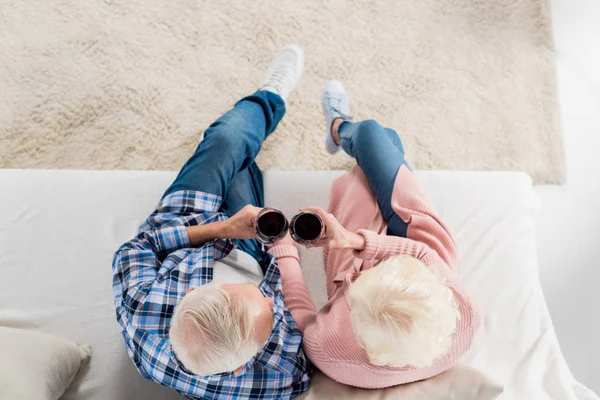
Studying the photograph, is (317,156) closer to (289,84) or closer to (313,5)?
(289,84)

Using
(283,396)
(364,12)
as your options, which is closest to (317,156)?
(364,12)

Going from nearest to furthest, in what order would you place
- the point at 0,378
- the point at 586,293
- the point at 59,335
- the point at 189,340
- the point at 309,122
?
the point at 189,340 < the point at 0,378 < the point at 59,335 < the point at 586,293 < the point at 309,122

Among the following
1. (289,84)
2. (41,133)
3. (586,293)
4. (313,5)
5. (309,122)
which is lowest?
(586,293)

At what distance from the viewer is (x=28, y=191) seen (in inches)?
51.3

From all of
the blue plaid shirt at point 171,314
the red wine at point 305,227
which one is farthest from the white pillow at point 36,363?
the red wine at point 305,227

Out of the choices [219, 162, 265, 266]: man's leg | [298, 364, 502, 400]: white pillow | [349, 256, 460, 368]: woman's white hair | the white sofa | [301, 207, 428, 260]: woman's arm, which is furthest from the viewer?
[219, 162, 265, 266]: man's leg

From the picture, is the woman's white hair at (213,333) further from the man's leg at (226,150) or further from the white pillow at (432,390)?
the man's leg at (226,150)

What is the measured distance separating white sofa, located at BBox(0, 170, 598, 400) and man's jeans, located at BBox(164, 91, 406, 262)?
102mm

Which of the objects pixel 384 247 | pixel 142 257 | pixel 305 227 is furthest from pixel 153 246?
pixel 384 247

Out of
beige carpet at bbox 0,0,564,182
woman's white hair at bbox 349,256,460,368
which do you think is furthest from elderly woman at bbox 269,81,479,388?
beige carpet at bbox 0,0,564,182

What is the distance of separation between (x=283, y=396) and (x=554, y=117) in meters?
1.41

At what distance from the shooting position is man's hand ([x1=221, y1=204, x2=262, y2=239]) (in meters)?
1.07

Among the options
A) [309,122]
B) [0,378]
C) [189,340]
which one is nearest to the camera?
[189,340]

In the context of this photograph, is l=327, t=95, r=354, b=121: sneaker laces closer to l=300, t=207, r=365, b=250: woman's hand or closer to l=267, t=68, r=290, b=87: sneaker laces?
l=267, t=68, r=290, b=87: sneaker laces
